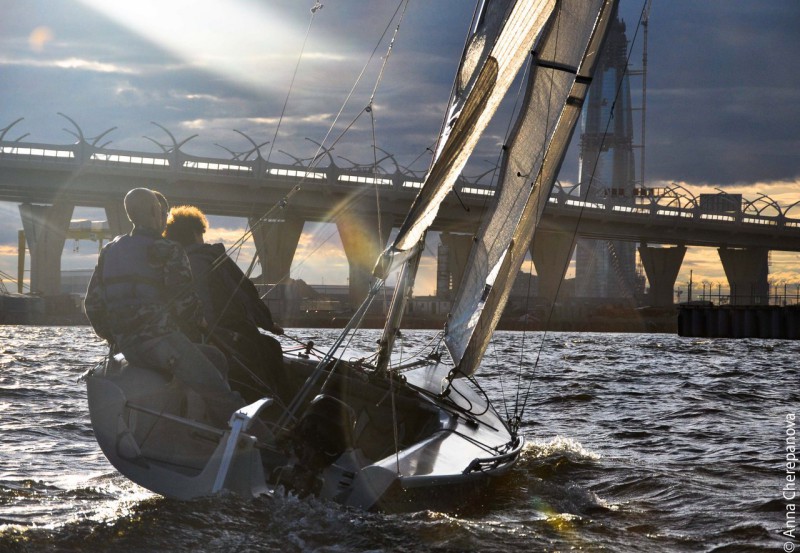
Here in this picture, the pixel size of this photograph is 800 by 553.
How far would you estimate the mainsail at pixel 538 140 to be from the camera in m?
10.9

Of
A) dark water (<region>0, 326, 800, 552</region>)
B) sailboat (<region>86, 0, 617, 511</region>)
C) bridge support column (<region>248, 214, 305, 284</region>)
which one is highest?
bridge support column (<region>248, 214, 305, 284</region>)

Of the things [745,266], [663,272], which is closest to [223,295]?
[663,272]

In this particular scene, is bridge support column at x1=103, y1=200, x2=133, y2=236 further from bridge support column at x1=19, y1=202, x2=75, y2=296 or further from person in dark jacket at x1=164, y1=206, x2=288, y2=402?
person in dark jacket at x1=164, y1=206, x2=288, y2=402

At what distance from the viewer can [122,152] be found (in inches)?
2911

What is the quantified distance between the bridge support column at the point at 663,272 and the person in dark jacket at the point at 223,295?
4011 inches

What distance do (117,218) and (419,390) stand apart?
6770 centimetres

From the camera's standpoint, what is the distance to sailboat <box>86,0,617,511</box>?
667cm

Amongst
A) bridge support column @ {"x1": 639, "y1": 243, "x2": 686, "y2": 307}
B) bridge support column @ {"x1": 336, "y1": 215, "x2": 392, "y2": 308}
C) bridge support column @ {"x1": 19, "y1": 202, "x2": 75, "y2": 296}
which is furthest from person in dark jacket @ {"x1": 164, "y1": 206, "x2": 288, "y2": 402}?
bridge support column @ {"x1": 639, "y1": 243, "x2": 686, "y2": 307}

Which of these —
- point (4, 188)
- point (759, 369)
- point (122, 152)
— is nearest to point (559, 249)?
point (122, 152)

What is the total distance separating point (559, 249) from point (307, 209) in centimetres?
2983

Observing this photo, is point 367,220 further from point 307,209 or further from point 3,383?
point 3,383

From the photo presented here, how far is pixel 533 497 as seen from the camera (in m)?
8.86

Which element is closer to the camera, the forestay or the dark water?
the dark water

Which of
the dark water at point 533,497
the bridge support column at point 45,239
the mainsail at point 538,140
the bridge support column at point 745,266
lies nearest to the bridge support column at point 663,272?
the bridge support column at point 745,266
